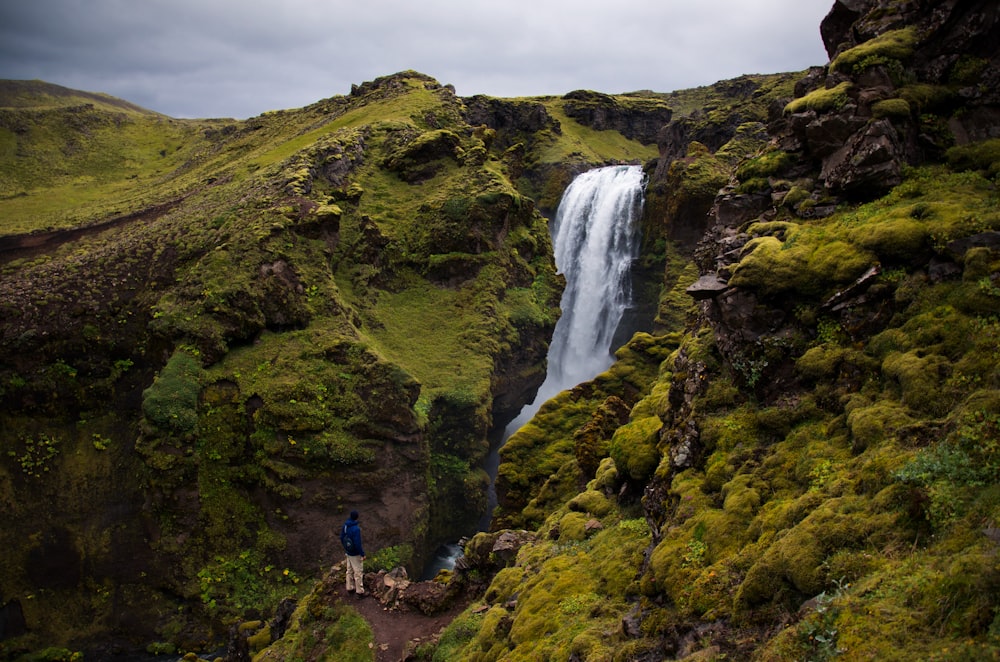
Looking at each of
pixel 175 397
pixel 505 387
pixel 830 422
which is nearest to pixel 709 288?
pixel 830 422

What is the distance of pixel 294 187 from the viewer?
104 feet

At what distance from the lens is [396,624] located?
51.1 ft

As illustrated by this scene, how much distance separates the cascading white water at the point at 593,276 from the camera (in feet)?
151

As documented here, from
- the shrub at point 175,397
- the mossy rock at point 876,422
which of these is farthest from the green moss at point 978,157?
the shrub at point 175,397

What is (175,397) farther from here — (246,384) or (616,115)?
(616,115)

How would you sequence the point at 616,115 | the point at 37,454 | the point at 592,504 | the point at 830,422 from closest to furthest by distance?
the point at 830,422
the point at 592,504
the point at 37,454
the point at 616,115

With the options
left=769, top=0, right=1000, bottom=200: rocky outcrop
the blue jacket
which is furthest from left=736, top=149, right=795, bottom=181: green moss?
the blue jacket

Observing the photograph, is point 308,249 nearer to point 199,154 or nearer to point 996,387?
point 996,387

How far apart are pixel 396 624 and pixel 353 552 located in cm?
225

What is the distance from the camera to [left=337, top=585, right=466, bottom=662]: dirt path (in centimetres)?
1467

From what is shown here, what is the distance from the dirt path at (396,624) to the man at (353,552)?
0.32 metres

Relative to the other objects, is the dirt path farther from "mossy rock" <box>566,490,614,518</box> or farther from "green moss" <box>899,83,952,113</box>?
"green moss" <box>899,83,952,113</box>

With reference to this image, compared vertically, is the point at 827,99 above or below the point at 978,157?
above

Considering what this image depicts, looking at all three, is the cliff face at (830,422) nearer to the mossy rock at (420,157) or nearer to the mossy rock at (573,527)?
the mossy rock at (573,527)
